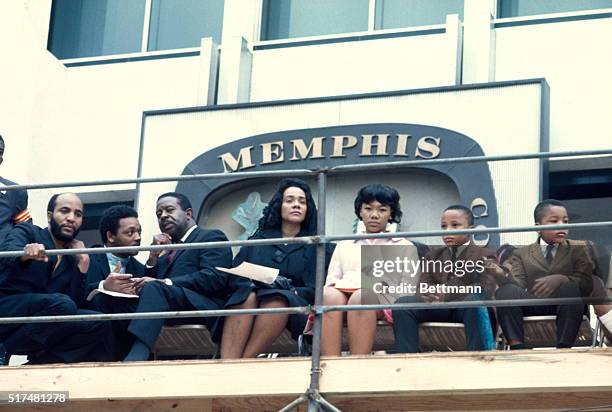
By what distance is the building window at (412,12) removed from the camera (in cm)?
1258

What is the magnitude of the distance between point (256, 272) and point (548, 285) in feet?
5.44

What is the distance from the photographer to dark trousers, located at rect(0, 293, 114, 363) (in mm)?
8812

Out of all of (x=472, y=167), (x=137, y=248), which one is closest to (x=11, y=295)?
(x=137, y=248)

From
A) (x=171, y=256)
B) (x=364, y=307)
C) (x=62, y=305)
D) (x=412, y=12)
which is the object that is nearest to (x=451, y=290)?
(x=364, y=307)

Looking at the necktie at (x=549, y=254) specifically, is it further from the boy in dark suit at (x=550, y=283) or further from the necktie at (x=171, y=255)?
the necktie at (x=171, y=255)

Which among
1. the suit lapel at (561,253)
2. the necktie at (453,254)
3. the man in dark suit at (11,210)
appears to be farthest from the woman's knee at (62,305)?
the suit lapel at (561,253)

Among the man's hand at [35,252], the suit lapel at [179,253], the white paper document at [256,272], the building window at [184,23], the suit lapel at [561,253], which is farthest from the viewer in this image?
the building window at [184,23]

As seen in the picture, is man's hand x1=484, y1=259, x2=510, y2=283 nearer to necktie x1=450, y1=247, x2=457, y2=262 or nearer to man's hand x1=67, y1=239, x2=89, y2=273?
necktie x1=450, y1=247, x2=457, y2=262

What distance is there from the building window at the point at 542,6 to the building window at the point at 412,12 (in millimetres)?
385

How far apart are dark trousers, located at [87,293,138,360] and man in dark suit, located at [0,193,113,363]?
0.16 ft

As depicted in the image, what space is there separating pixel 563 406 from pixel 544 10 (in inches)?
195

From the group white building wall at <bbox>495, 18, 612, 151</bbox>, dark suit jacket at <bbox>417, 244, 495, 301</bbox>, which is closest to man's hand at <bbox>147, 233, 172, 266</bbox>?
dark suit jacket at <bbox>417, 244, 495, 301</bbox>

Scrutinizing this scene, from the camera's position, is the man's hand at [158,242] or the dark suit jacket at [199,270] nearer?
the dark suit jacket at [199,270]

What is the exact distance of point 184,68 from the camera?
13086 mm
